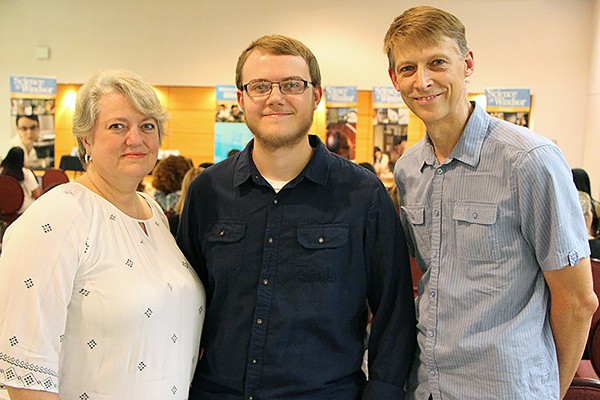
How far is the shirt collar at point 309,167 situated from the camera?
200 cm

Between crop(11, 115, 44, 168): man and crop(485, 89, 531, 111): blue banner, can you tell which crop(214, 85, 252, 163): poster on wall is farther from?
crop(485, 89, 531, 111): blue banner

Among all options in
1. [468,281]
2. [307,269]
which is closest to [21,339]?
[307,269]

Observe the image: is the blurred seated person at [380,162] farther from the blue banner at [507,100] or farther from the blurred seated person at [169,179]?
the blurred seated person at [169,179]

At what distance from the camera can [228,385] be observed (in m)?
1.94

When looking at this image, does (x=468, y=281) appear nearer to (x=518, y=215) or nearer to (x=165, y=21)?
(x=518, y=215)

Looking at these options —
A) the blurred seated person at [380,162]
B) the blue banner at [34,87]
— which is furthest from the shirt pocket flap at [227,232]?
the blurred seated person at [380,162]

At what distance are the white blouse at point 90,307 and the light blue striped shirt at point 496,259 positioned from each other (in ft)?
2.73

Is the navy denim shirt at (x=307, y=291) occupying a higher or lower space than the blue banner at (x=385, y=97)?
lower

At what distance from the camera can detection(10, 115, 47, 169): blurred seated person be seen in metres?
10.2

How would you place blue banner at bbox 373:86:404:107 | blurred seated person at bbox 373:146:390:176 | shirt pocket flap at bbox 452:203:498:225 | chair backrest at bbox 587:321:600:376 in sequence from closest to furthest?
1. shirt pocket flap at bbox 452:203:498:225
2. chair backrest at bbox 587:321:600:376
3. blue banner at bbox 373:86:404:107
4. blurred seated person at bbox 373:146:390:176

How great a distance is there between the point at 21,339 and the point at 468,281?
1.30 metres

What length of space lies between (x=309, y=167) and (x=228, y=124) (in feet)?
30.8

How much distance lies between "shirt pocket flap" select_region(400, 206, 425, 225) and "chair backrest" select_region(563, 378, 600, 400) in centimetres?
75

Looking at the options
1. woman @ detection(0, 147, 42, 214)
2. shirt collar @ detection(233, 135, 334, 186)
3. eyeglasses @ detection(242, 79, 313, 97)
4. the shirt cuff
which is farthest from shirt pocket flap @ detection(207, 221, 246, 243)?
woman @ detection(0, 147, 42, 214)
